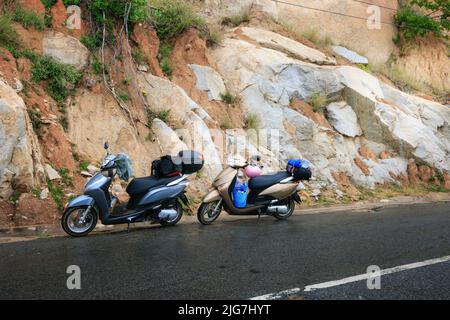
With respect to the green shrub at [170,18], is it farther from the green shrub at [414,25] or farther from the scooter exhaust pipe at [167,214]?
the green shrub at [414,25]

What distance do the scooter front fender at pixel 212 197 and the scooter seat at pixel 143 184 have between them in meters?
0.87

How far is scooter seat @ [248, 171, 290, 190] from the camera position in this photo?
9.30m

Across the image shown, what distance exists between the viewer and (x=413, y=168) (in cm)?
1598

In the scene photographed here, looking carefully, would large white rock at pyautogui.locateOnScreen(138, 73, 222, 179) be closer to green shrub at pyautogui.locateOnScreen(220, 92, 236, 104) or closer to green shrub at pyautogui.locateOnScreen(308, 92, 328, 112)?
green shrub at pyautogui.locateOnScreen(220, 92, 236, 104)

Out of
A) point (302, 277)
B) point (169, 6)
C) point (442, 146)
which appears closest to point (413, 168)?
point (442, 146)

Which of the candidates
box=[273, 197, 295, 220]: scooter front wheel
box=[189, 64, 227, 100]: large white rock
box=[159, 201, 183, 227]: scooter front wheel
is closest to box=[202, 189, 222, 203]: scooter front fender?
box=[159, 201, 183, 227]: scooter front wheel

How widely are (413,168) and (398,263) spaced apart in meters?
11.1

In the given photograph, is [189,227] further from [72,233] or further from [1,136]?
[1,136]

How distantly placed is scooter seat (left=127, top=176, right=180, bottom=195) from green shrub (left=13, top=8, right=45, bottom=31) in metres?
5.45

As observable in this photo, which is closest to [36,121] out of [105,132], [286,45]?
[105,132]

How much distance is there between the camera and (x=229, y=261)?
18.9 ft
